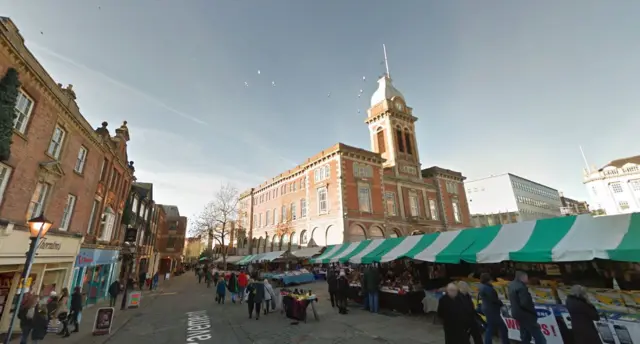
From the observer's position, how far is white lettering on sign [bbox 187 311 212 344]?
29.8 feet

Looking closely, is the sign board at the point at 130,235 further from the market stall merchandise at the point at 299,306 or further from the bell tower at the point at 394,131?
the bell tower at the point at 394,131

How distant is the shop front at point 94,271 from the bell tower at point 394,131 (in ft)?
109

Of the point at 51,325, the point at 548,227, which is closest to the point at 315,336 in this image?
the point at 548,227

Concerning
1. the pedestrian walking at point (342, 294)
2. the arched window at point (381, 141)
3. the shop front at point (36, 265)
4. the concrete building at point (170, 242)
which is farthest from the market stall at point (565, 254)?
the concrete building at point (170, 242)

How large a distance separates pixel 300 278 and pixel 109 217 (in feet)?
52.3

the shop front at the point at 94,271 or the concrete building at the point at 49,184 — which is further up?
the concrete building at the point at 49,184

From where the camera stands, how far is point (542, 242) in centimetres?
752

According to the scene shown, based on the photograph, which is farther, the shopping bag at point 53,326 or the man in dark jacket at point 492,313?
the shopping bag at point 53,326

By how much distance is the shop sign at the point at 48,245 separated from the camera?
36.4ft

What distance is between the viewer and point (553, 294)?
6816mm

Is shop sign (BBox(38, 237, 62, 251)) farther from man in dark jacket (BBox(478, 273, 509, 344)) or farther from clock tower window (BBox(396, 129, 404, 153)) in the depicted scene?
clock tower window (BBox(396, 129, 404, 153))

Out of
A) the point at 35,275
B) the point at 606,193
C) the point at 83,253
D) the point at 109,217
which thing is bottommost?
the point at 35,275

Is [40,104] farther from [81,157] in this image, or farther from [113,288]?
[113,288]

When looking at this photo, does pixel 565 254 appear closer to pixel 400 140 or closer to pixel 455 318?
pixel 455 318
